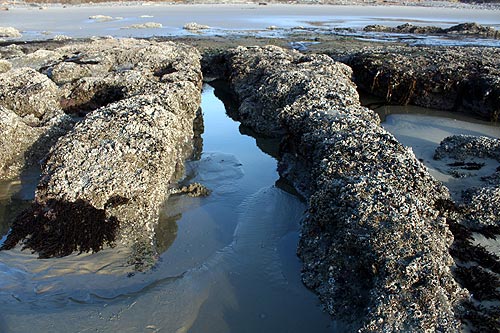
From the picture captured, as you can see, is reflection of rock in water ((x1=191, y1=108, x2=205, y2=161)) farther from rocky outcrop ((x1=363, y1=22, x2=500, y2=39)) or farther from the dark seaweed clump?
rocky outcrop ((x1=363, y1=22, x2=500, y2=39))

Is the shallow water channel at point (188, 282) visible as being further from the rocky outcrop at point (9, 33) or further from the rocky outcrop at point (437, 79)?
the rocky outcrop at point (9, 33)

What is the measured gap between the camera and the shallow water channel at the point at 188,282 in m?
4.77

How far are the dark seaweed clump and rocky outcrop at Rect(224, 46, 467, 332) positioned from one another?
323 centimetres

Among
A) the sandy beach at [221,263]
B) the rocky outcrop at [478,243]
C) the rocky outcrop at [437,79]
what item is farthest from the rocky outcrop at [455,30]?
the rocky outcrop at [478,243]

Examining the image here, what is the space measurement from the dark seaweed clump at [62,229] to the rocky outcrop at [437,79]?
12227mm

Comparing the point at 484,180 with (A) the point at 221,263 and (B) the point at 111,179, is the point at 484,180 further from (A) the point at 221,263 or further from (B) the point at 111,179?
(B) the point at 111,179

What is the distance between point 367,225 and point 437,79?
38.1 ft

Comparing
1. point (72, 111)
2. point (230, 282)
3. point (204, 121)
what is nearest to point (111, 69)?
point (72, 111)

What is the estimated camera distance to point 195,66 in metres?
15.6

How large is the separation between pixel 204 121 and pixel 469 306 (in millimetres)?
9944

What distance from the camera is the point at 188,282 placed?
5.45 metres

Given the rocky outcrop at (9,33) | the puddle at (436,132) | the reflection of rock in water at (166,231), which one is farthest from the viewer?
the rocky outcrop at (9,33)

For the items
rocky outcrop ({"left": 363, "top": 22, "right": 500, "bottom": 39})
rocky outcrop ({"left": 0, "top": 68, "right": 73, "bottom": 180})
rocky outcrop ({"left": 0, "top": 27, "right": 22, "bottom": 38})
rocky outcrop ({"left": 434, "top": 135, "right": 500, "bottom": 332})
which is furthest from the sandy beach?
rocky outcrop ({"left": 363, "top": 22, "right": 500, "bottom": 39})

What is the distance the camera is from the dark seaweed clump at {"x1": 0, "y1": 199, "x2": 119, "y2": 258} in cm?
598
